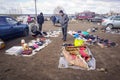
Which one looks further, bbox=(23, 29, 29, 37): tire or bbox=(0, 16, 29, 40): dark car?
bbox=(23, 29, 29, 37): tire

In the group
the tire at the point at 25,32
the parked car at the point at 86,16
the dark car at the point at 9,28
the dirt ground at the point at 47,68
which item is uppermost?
the parked car at the point at 86,16

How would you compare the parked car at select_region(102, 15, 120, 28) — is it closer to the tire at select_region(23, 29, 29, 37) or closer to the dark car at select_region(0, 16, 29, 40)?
the tire at select_region(23, 29, 29, 37)

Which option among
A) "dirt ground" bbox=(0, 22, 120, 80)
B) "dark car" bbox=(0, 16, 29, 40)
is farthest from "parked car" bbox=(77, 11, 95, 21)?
"dirt ground" bbox=(0, 22, 120, 80)

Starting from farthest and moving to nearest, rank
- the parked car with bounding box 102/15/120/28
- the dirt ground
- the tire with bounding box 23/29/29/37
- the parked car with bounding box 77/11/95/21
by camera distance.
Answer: the parked car with bounding box 77/11/95/21
the parked car with bounding box 102/15/120/28
the tire with bounding box 23/29/29/37
the dirt ground

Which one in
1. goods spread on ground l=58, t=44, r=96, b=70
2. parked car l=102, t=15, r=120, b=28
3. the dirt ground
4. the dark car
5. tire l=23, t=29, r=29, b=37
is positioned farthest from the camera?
parked car l=102, t=15, r=120, b=28

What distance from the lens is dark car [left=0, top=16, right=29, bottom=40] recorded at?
1094 centimetres

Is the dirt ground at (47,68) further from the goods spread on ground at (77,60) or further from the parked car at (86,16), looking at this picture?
the parked car at (86,16)

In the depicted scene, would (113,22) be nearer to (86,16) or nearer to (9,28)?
(9,28)

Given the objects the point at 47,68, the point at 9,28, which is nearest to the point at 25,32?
the point at 9,28

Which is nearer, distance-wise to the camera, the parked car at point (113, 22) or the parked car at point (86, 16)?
the parked car at point (113, 22)

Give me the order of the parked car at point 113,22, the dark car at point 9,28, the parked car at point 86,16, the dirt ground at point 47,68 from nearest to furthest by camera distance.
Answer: the dirt ground at point 47,68, the dark car at point 9,28, the parked car at point 113,22, the parked car at point 86,16

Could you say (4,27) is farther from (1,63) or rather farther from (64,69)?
(64,69)

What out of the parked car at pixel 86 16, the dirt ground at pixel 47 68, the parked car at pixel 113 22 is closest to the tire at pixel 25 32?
the dirt ground at pixel 47 68

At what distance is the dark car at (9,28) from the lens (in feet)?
35.9
